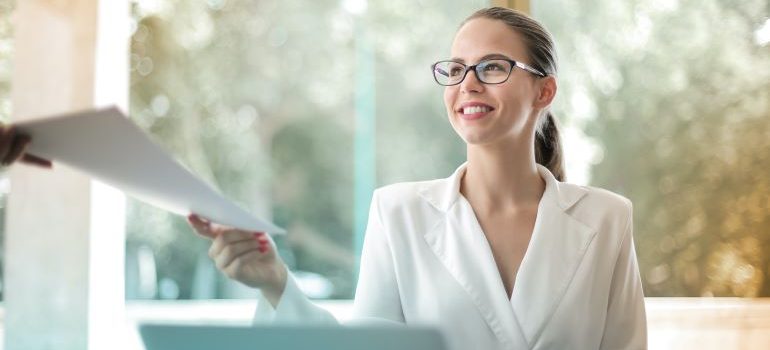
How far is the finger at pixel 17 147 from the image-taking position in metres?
0.85

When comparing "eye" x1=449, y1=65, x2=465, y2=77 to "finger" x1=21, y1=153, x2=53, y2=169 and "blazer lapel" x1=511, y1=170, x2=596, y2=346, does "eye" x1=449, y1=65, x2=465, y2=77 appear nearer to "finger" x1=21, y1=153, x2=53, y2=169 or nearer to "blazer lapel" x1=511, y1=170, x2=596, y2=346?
"blazer lapel" x1=511, y1=170, x2=596, y2=346

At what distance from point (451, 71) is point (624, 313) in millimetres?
588

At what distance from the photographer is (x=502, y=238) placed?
161 centimetres

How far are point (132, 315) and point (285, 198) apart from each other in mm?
756

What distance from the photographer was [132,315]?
10.1 ft

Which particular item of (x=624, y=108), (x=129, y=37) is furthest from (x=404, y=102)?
(x=129, y=37)

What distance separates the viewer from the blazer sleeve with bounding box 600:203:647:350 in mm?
1572

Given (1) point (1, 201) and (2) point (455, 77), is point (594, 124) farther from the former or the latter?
(1) point (1, 201)

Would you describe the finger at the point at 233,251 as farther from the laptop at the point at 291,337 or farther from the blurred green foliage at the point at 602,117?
the blurred green foliage at the point at 602,117

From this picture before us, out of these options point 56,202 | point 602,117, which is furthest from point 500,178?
point 56,202

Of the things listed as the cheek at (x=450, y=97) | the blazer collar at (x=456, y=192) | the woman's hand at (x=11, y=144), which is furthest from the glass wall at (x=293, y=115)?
the woman's hand at (x=11, y=144)

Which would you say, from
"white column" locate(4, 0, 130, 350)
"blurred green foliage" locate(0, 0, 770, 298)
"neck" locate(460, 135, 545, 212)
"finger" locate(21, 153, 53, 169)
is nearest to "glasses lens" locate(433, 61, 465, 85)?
"neck" locate(460, 135, 545, 212)

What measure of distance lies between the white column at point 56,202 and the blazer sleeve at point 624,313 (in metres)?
2.01

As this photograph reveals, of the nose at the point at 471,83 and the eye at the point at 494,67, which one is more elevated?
the eye at the point at 494,67
